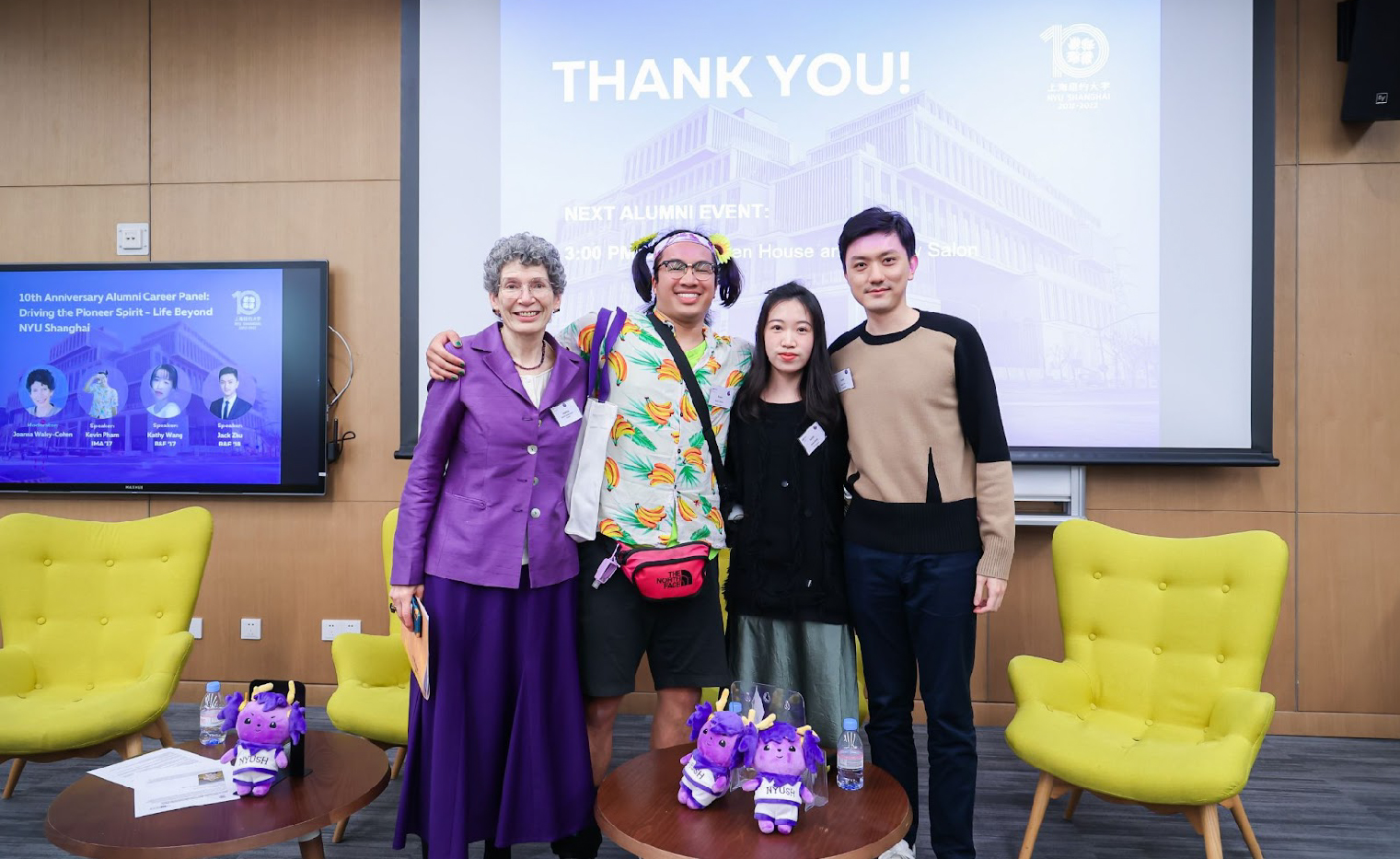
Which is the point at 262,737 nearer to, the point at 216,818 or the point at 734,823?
the point at 216,818

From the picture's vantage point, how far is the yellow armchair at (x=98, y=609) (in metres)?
2.67

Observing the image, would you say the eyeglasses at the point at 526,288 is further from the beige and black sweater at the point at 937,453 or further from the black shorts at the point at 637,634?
the beige and black sweater at the point at 937,453

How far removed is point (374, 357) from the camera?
3625mm

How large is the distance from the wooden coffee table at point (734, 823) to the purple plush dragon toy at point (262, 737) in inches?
29.8

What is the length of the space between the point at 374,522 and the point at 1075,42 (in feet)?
12.1

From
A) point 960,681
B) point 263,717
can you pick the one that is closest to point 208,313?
point 263,717

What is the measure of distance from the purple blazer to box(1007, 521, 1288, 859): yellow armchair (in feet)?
4.84

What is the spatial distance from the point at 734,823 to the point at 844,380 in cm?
114

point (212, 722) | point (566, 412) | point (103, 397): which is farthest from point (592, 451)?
point (103, 397)

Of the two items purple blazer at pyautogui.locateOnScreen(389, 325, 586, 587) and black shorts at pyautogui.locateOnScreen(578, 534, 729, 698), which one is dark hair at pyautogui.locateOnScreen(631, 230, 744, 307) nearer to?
purple blazer at pyautogui.locateOnScreen(389, 325, 586, 587)

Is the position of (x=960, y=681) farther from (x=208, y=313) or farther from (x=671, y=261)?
(x=208, y=313)

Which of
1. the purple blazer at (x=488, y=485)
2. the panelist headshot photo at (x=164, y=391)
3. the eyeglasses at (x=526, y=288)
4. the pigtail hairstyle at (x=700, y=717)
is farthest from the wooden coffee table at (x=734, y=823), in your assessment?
the panelist headshot photo at (x=164, y=391)

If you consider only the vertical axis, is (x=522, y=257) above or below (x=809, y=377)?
above

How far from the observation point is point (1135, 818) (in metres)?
2.61
